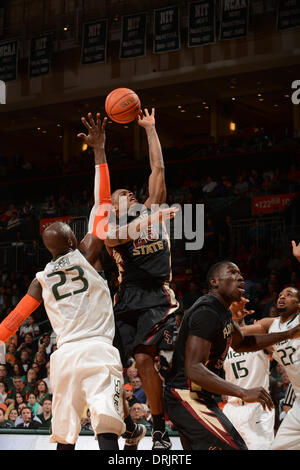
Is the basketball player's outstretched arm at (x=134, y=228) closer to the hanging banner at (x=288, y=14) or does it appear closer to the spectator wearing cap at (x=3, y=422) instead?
the spectator wearing cap at (x=3, y=422)

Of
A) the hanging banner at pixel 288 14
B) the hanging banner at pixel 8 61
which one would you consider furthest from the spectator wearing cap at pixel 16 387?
the hanging banner at pixel 8 61

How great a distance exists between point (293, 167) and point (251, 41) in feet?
10.7

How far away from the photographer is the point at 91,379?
3984 mm

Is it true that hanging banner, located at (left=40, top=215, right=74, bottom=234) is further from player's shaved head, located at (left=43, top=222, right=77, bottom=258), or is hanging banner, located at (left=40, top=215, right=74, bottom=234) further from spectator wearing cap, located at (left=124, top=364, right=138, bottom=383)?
player's shaved head, located at (left=43, top=222, right=77, bottom=258)

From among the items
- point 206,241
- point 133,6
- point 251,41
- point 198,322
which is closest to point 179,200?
point 206,241

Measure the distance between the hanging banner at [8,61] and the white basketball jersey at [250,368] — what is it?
1266 cm

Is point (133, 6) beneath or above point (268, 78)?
above

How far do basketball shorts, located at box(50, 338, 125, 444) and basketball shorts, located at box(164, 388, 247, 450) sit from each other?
0.34 meters

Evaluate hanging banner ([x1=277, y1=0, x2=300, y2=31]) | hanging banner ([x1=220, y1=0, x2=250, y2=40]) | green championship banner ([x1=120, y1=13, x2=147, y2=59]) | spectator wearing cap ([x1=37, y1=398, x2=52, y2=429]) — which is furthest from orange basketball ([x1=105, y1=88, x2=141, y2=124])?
green championship banner ([x1=120, y1=13, x2=147, y2=59])

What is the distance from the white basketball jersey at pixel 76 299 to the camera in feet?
13.5

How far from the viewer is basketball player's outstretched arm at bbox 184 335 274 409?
11.8ft
